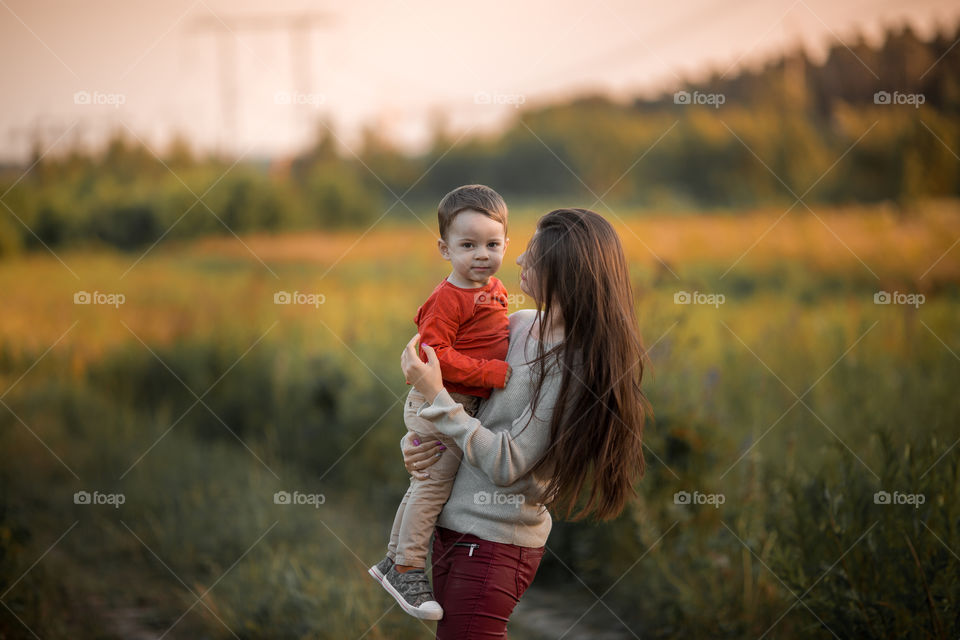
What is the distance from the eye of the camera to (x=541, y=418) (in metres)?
2.02

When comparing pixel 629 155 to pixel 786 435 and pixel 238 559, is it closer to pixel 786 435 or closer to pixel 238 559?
pixel 786 435

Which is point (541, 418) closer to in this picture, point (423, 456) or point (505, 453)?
point (505, 453)

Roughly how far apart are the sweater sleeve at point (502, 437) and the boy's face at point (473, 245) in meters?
0.38

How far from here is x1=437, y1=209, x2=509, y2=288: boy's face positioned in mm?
2182

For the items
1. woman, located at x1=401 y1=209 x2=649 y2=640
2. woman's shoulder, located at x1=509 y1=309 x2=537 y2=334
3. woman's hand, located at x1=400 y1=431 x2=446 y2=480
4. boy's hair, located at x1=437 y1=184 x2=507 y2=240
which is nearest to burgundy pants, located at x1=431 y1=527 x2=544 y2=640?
woman, located at x1=401 y1=209 x2=649 y2=640

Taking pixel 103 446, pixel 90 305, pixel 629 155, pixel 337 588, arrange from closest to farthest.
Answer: pixel 337 588 → pixel 103 446 → pixel 90 305 → pixel 629 155

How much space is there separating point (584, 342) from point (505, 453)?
0.35m

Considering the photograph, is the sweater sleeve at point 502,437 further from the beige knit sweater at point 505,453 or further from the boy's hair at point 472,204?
the boy's hair at point 472,204

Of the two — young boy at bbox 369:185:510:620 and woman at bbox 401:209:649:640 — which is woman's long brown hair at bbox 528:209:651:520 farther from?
young boy at bbox 369:185:510:620

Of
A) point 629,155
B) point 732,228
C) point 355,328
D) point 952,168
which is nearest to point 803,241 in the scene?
point 732,228

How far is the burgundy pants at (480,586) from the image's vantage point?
2025mm

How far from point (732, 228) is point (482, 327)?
720 cm

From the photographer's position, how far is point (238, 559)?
449cm

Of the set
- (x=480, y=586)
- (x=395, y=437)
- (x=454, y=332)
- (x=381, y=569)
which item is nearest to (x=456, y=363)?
(x=454, y=332)
